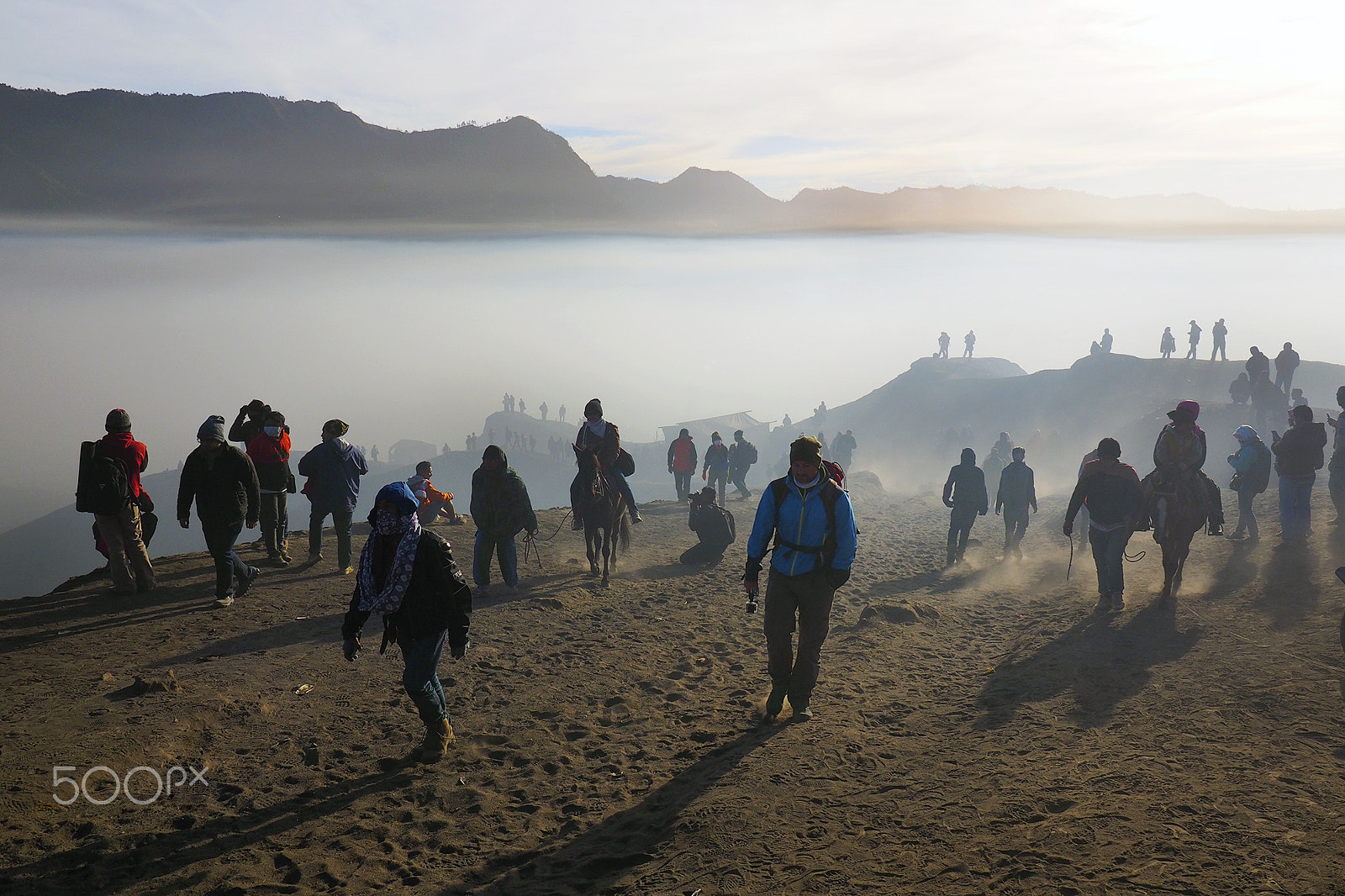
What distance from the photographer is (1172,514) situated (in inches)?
398

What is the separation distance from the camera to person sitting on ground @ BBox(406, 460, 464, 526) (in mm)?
13414

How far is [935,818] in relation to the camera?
4.76 metres

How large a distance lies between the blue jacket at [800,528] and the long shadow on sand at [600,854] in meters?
1.65

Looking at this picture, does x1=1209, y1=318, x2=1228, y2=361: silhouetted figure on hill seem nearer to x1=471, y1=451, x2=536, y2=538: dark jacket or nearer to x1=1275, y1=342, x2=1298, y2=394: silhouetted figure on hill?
x1=1275, y1=342, x2=1298, y2=394: silhouetted figure on hill

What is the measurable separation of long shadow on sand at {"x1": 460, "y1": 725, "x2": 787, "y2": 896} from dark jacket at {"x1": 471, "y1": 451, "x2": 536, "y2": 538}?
17.8 ft

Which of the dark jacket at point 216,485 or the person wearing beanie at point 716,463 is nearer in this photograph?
the dark jacket at point 216,485

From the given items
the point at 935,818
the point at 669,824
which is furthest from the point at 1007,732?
the point at 669,824

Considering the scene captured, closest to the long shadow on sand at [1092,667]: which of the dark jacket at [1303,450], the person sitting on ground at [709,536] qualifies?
the dark jacket at [1303,450]

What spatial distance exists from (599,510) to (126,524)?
6.23m

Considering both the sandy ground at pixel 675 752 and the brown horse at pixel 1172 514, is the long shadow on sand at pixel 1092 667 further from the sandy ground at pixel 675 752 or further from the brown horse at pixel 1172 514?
the brown horse at pixel 1172 514

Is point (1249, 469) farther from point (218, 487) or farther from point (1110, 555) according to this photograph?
point (218, 487)

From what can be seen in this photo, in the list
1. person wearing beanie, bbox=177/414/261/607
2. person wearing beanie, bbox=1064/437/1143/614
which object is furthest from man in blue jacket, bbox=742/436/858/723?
person wearing beanie, bbox=177/414/261/607

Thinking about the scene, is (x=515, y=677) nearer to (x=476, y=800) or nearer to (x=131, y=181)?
(x=476, y=800)

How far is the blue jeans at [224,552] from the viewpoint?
29.2ft
